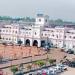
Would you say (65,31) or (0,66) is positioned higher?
(65,31)

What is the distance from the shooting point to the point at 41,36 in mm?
40844

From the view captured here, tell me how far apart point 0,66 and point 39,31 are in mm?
17739

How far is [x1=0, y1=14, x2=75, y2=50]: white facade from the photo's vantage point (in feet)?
130

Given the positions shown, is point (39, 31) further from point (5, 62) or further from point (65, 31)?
point (5, 62)

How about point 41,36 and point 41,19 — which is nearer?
point 41,36

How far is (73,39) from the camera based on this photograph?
3916 centimetres

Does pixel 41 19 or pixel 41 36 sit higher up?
pixel 41 19

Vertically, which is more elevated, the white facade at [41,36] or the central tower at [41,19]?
the central tower at [41,19]

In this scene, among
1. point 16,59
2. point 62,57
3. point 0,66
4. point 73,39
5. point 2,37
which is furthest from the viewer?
point 2,37


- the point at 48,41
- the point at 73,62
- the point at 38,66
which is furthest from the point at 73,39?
the point at 38,66

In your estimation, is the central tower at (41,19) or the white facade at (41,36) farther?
the central tower at (41,19)

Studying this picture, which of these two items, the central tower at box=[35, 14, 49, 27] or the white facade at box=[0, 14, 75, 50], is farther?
the central tower at box=[35, 14, 49, 27]

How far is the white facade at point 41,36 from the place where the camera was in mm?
39719

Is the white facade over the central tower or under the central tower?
under
